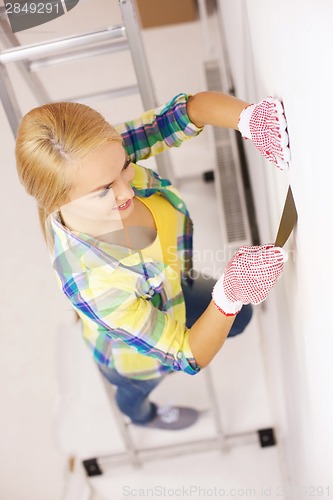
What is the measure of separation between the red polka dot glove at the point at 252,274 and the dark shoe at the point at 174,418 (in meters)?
0.91

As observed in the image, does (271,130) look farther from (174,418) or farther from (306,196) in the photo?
(174,418)

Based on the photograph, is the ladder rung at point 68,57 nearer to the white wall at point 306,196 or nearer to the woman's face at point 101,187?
the white wall at point 306,196

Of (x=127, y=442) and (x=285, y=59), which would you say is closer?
(x=285, y=59)

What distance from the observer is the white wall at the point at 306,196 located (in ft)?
1.68

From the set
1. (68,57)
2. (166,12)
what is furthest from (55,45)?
(166,12)

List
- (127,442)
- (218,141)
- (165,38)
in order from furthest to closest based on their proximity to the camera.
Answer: (165,38), (218,141), (127,442)

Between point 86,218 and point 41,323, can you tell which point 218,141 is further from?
point 86,218

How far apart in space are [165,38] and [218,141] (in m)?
0.94

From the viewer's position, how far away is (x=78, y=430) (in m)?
1.63

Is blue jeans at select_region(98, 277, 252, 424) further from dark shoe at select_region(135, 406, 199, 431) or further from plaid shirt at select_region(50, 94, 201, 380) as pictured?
plaid shirt at select_region(50, 94, 201, 380)

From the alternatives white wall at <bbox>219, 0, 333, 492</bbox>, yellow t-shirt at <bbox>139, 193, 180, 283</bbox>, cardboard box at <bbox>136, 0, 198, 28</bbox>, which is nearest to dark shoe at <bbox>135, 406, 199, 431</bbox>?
white wall at <bbox>219, 0, 333, 492</bbox>

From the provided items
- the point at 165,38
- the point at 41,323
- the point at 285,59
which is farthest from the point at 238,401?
the point at 165,38

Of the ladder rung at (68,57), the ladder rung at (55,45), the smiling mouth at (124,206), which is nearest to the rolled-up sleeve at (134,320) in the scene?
the smiling mouth at (124,206)

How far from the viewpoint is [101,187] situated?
33.7 inches
